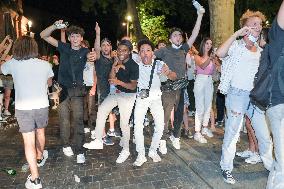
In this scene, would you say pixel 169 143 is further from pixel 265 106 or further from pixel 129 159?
pixel 265 106

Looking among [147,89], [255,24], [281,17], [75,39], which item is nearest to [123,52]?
[147,89]

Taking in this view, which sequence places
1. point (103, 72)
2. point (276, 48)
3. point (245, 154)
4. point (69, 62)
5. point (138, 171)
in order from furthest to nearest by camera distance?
point (103, 72), point (245, 154), point (69, 62), point (138, 171), point (276, 48)

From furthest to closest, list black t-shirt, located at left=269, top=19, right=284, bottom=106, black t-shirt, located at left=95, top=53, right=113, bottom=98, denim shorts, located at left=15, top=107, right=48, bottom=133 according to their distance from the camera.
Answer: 1. black t-shirt, located at left=95, top=53, right=113, bottom=98
2. denim shorts, located at left=15, top=107, right=48, bottom=133
3. black t-shirt, located at left=269, top=19, right=284, bottom=106

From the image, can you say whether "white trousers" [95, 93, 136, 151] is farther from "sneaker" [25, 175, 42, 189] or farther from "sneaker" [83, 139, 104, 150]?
"sneaker" [25, 175, 42, 189]

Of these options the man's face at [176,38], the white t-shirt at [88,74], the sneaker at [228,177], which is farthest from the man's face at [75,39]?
the sneaker at [228,177]

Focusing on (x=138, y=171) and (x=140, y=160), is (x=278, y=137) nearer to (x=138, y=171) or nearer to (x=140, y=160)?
(x=138, y=171)

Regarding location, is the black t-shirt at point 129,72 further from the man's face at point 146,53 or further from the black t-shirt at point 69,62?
the black t-shirt at point 69,62

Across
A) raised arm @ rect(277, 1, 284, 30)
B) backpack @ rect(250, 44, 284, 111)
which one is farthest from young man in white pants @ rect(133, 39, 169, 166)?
raised arm @ rect(277, 1, 284, 30)

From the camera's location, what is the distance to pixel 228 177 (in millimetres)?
5109

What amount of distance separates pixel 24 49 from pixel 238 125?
3.33 m

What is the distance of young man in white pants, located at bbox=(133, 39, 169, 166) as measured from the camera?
5.77 metres

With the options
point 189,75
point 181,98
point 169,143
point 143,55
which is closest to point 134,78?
point 143,55

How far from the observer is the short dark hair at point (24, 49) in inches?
197

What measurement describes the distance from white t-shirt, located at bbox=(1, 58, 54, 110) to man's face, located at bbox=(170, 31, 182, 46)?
264cm
